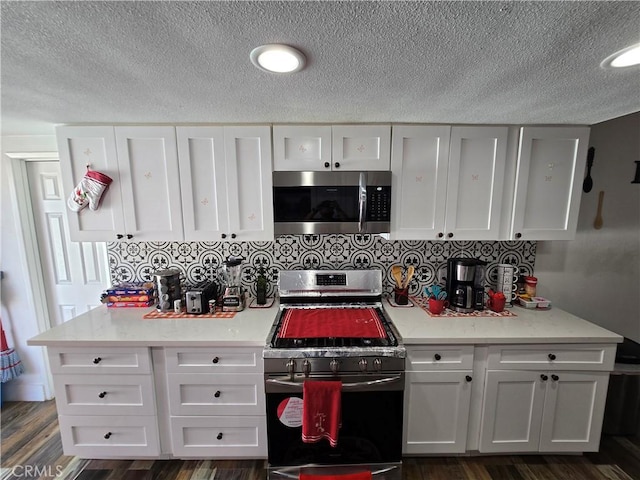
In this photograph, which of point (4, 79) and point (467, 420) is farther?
point (467, 420)

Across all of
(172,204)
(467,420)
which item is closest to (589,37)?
(467,420)

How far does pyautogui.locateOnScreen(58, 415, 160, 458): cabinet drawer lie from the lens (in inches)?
61.6

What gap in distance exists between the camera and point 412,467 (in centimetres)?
163

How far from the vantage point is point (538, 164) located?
1.72m

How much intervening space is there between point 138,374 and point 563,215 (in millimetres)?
2915

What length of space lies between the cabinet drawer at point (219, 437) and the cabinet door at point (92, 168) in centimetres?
133

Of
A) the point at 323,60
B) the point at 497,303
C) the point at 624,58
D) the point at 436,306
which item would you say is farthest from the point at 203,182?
the point at 497,303

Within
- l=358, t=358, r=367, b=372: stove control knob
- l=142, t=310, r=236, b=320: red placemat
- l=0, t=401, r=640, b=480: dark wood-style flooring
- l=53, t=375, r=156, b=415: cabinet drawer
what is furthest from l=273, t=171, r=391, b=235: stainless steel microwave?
l=0, t=401, r=640, b=480: dark wood-style flooring

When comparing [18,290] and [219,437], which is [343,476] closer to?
[219,437]

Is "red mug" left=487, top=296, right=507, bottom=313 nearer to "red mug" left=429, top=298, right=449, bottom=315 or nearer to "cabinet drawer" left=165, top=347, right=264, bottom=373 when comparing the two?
"red mug" left=429, top=298, right=449, bottom=315

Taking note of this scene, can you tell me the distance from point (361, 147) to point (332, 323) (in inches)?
45.8

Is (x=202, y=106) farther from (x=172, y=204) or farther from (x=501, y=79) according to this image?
(x=501, y=79)

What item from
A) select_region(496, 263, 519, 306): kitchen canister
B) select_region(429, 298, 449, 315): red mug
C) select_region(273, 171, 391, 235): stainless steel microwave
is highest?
select_region(273, 171, 391, 235): stainless steel microwave

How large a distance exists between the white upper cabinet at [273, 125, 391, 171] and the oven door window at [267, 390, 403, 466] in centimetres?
138
